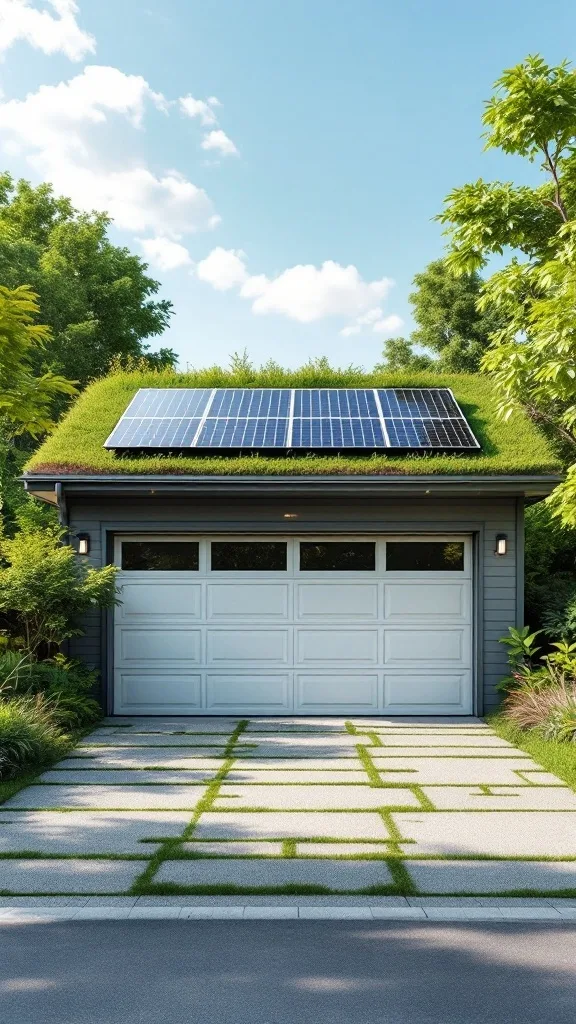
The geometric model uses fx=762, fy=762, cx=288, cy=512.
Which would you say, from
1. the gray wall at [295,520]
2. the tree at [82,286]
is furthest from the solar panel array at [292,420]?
the tree at [82,286]

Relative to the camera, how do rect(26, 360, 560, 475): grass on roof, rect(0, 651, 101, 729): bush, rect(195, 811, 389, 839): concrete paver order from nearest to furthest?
rect(195, 811, 389, 839): concrete paver → rect(0, 651, 101, 729): bush → rect(26, 360, 560, 475): grass on roof

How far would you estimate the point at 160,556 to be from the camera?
30.9 ft

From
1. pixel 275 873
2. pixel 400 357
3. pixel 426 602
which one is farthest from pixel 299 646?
pixel 400 357

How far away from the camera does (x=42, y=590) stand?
8227mm

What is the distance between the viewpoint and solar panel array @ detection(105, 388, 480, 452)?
9703 millimetres

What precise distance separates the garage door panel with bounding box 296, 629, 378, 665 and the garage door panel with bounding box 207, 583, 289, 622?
425 mm

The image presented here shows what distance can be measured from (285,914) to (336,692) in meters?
5.63

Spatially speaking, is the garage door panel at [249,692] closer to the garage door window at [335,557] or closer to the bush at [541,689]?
the garage door window at [335,557]

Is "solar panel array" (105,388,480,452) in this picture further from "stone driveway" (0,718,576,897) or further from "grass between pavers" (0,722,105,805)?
"stone driveway" (0,718,576,897)

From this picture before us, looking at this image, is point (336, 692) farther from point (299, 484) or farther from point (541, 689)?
point (299, 484)

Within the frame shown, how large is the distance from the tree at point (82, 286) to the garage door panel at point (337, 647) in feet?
51.9

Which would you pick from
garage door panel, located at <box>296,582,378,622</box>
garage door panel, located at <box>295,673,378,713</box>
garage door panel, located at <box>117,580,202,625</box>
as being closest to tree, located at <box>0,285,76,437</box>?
garage door panel, located at <box>117,580,202,625</box>

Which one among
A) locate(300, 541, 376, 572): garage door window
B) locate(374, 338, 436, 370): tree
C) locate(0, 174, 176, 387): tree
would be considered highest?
locate(0, 174, 176, 387): tree

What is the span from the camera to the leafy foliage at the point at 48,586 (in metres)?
8.23
